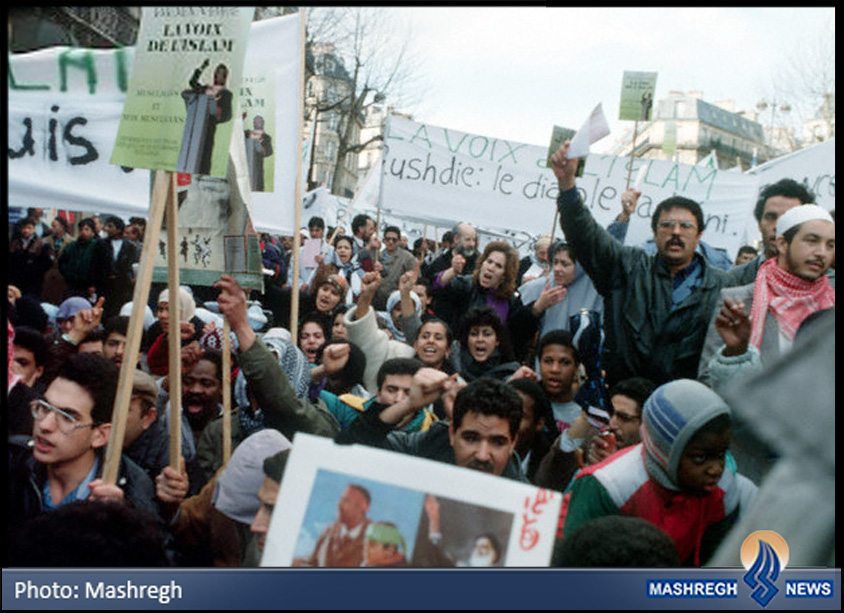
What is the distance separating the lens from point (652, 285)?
3.12 m

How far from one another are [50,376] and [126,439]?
1.01 m

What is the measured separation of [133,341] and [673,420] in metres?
1.48

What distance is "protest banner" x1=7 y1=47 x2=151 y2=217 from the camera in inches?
161

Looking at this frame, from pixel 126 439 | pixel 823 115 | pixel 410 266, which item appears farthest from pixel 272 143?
pixel 823 115

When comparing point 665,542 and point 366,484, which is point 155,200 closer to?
point 366,484

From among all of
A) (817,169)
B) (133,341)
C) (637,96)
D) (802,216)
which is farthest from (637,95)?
(133,341)

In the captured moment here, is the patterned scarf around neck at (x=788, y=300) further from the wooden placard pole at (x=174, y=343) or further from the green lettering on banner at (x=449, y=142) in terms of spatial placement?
the green lettering on banner at (x=449, y=142)

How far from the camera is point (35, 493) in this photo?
235 cm

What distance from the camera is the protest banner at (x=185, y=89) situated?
8.30 feet

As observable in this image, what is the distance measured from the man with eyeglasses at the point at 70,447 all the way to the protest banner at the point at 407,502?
0.76 m

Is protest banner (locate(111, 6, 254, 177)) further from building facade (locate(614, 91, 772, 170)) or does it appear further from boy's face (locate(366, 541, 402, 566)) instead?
building facade (locate(614, 91, 772, 170))

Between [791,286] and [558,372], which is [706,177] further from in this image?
[791,286]

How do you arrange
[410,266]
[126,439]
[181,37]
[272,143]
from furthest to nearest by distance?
[410,266], [272,143], [126,439], [181,37]

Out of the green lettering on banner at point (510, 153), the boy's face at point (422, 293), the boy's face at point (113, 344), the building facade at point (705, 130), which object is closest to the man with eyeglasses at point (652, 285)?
the boy's face at point (113, 344)
